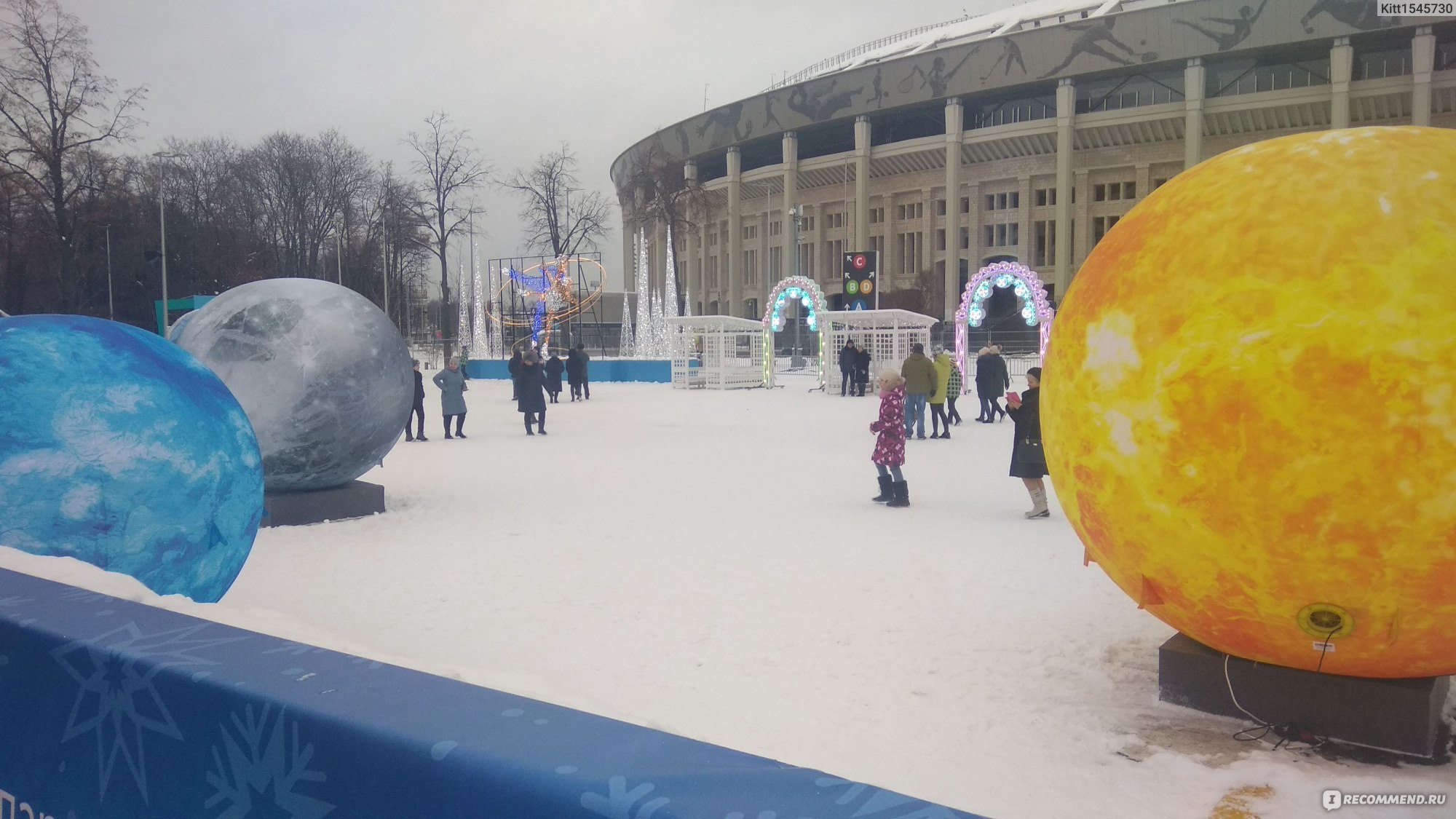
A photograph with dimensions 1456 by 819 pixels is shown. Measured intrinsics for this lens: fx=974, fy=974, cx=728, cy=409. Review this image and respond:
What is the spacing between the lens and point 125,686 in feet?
6.66

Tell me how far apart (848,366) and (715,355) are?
22.2 feet

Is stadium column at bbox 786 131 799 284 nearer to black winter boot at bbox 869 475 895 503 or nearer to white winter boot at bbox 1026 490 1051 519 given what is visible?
black winter boot at bbox 869 475 895 503

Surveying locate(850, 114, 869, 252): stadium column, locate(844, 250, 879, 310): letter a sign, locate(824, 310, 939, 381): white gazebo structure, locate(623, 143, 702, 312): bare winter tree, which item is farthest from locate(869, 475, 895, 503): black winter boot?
locate(850, 114, 869, 252): stadium column

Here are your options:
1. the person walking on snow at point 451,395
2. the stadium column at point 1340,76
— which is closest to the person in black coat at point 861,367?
the person walking on snow at point 451,395

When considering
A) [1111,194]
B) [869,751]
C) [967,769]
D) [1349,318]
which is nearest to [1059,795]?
[967,769]

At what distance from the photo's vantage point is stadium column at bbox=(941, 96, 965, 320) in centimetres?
6034

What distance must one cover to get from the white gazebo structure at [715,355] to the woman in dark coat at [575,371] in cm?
590

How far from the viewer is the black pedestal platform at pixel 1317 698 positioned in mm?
3768

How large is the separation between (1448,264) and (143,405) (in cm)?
559

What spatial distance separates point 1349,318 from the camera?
3348 mm

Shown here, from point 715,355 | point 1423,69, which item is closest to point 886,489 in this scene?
point 715,355

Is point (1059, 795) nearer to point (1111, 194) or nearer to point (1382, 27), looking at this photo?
point (1382, 27)

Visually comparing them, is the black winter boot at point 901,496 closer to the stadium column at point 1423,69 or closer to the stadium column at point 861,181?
the stadium column at point 1423,69

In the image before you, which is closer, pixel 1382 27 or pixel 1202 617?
Result: pixel 1202 617
